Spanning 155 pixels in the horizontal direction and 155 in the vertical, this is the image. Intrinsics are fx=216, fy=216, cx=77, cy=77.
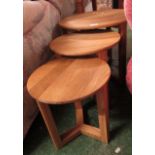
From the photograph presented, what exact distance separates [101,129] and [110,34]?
1.70 feet

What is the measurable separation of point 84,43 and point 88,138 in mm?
515

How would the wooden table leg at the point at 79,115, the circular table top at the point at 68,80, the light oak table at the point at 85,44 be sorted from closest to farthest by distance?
the circular table top at the point at 68,80, the light oak table at the point at 85,44, the wooden table leg at the point at 79,115

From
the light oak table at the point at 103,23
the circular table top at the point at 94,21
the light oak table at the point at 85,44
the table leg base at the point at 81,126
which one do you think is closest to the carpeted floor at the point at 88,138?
the table leg base at the point at 81,126

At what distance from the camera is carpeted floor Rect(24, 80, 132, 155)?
1106 millimetres

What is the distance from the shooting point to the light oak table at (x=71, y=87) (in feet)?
2.73

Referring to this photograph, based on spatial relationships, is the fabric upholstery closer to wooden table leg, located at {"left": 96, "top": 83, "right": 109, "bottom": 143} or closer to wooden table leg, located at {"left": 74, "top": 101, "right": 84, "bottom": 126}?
wooden table leg, located at {"left": 74, "top": 101, "right": 84, "bottom": 126}

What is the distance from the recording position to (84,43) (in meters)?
1.16

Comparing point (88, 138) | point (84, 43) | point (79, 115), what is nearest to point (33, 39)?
point (84, 43)

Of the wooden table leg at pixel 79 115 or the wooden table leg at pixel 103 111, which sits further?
the wooden table leg at pixel 79 115

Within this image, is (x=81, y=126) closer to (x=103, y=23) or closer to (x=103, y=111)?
(x=103, y=111)

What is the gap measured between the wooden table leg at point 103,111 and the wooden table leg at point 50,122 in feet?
0.75

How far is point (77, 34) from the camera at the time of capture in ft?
4.31

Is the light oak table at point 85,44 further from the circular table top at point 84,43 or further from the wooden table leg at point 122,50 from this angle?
the wooden table leg at point 122,50
